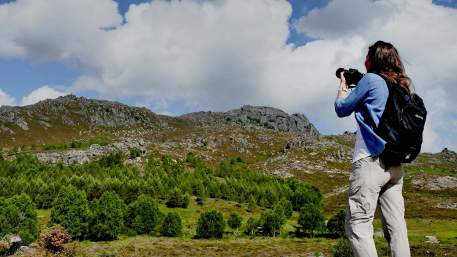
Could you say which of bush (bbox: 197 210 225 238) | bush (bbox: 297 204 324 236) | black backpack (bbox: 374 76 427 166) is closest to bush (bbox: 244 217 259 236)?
bush (bbox: 197 210 225 238)

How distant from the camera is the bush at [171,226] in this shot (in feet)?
338

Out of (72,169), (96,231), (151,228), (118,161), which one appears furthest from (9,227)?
(118,161)

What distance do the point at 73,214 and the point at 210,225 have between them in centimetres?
3038

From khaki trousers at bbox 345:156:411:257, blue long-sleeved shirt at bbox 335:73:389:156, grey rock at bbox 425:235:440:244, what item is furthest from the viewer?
grey rock at bbox 425:235:440:244

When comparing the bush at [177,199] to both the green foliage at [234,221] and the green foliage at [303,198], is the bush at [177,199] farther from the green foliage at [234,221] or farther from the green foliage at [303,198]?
the green foliage at [303,198]

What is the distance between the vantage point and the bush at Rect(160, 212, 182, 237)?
10300cm

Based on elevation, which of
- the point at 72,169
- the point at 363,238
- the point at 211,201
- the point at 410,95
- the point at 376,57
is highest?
the point at 72,169

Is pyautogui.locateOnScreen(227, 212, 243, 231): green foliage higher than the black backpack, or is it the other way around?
pyautogui.locateOnScreen(227, 212, 243, 231): green foliage

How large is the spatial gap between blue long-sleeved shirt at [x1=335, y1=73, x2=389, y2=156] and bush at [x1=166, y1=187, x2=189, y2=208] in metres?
128

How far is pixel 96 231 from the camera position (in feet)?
329

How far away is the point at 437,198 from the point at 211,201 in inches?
2882

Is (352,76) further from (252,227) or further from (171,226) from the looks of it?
(252,227)

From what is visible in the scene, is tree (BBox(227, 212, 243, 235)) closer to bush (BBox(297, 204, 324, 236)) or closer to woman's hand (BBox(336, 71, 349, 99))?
bush (BBox(297, 204, 324, 236))

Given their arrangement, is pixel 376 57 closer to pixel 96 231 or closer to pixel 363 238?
pixel 363 238
